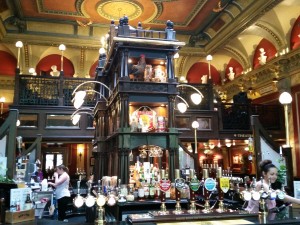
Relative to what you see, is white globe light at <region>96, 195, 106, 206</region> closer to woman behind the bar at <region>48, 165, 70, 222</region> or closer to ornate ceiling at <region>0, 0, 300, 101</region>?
woman behind the bar at <region>48, 165, 70, 222</region>

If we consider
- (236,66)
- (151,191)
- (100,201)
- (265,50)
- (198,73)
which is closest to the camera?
(100,201)

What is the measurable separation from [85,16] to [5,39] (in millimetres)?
3720

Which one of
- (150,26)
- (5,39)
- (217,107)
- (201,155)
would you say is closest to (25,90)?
(5,39)

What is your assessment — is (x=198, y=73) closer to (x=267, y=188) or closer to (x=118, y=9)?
(x=118, y=9)

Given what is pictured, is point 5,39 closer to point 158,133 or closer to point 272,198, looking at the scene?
point 158,133

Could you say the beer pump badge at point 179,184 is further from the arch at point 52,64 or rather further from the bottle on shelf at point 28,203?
the arch at point 52,64

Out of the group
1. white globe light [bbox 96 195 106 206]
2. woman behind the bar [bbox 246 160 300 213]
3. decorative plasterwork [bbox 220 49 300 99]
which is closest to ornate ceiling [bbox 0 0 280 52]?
decorative plasterwork [bbox 220 49 300 99]

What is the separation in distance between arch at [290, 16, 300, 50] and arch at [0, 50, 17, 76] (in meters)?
12.8

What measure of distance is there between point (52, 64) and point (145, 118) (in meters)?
12.1

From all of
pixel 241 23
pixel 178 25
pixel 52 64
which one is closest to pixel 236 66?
pixel 178 25

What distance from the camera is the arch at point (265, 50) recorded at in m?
13.6

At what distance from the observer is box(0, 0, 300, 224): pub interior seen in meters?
3.95

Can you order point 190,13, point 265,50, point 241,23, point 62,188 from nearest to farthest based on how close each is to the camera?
point 62,188 < point 241,23 < point 190,13 < point 265,50

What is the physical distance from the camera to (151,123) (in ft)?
18.1
